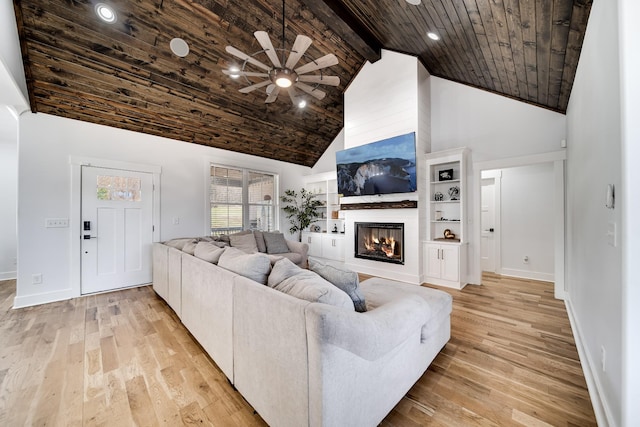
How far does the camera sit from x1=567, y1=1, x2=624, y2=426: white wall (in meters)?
1.25

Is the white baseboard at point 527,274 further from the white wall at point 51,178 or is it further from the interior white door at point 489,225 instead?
the white wall at point 51,178

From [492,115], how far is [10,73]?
6.24 m

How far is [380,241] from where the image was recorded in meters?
4.80

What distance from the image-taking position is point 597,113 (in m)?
1.66

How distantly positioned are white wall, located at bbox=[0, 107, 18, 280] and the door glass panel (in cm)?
232

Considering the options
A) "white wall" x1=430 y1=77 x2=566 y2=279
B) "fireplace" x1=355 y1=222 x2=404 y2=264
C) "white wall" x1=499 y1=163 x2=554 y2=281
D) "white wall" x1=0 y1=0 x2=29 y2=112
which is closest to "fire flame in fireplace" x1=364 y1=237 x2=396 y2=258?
"fireplace" x1=355 y1=222 x2=404 y2=264

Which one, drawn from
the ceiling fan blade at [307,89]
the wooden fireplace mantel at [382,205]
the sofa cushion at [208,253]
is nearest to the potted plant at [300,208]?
the wooden fireplace mantel at [382,205]

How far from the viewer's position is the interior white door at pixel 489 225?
16.6ft

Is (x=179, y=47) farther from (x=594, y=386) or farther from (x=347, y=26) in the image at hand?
(x=594, y=386)

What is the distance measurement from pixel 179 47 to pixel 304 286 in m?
3.78

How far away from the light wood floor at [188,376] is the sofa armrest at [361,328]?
2.17ft

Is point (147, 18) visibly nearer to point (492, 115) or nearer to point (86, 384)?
point (86, 384)

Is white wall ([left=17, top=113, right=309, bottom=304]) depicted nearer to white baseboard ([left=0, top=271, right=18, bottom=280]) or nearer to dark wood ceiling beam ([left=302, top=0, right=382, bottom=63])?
white baseboard ([left=0, top=271, right=18, bottom=280])

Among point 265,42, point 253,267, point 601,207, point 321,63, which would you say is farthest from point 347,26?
point 253,267
